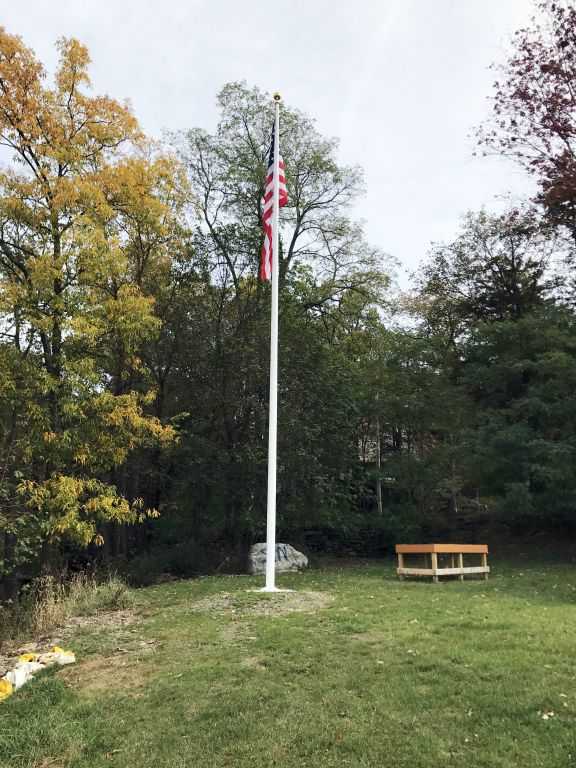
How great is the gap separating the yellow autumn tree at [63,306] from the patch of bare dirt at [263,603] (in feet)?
10.7

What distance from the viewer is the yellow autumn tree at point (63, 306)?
1173 cm

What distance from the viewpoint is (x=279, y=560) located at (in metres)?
14.4

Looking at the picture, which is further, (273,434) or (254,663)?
(273,434)

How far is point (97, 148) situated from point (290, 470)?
9.57 metres

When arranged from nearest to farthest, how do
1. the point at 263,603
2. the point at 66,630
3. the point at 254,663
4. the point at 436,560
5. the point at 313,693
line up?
1. the point at 313,693
2. the point at 254,663
3. the point at 66,630
4. the point at 263,603
5. the point at 436,560

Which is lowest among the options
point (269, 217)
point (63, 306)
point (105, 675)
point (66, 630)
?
point (66, 630)

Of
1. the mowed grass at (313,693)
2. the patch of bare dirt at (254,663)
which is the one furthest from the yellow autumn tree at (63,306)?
the patch of bare dirt at (254,663)

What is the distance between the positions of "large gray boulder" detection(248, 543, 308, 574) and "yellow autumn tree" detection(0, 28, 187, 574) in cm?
317

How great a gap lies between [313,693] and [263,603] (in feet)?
13.3

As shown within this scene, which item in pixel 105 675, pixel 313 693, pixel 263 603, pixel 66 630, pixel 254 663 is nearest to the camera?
pixel 313 693

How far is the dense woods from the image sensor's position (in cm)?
1236

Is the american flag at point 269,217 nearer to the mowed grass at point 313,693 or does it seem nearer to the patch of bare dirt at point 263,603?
the patch of bare dirt at point 263,603

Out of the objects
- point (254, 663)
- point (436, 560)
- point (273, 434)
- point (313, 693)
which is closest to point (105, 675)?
point (254, 663)

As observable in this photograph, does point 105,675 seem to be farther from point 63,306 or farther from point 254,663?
point 63,306
